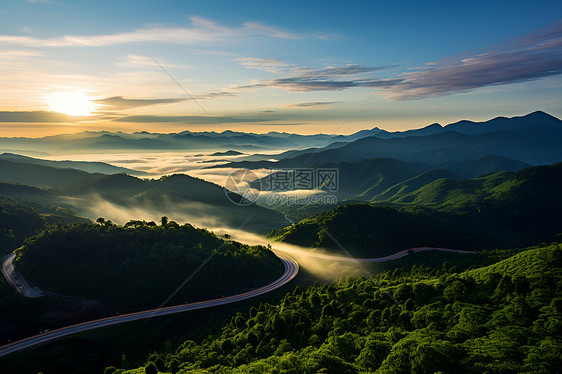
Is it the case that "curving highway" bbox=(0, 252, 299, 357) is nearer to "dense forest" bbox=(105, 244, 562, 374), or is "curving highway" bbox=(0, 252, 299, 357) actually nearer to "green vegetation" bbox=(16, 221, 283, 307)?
"green vegetation" bbox=(16, 221, 283, 307)

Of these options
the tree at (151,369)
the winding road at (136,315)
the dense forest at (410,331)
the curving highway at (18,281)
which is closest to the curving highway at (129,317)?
the winding road at (136,315)

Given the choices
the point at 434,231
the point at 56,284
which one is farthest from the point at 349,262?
the point at 56,284

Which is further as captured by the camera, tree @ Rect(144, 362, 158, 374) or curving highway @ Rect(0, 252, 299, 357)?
curving highway @ Rect(0, 252, 299, 357)

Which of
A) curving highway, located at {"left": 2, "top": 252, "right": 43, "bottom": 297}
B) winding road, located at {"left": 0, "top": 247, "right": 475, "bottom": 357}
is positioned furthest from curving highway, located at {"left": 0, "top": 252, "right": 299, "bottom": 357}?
curving highway, located at {"left": 2, "top": 252, "right": 43, "bottom": 297}

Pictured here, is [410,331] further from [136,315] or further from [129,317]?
[129,317]

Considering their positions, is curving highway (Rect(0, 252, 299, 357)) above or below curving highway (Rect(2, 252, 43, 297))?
below

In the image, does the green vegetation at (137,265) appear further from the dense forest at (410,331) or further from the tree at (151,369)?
the tree at (151,369)

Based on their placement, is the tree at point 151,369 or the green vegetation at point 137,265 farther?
the green vegetation at point 137,265

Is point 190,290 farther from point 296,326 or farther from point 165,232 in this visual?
point 296,326

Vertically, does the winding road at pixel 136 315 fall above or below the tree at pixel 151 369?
below
